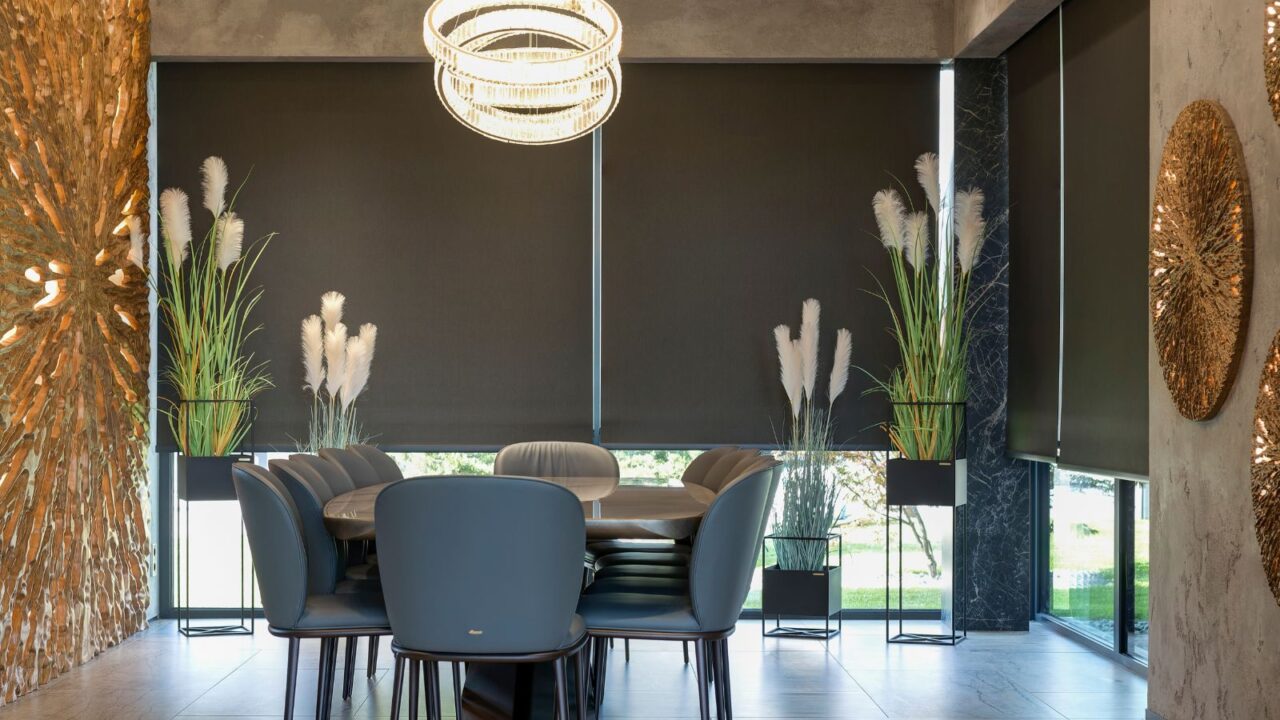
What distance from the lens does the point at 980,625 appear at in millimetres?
5738

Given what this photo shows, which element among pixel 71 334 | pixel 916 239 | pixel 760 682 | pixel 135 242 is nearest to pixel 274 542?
pixel 760 682

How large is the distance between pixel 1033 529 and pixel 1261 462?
286cm

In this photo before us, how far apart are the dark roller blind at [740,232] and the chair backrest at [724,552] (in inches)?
107

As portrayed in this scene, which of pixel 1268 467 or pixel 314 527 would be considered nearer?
pixel 1268 467

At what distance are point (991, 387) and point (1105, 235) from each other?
1256mm

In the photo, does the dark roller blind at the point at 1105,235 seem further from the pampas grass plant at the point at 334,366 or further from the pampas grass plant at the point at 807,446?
the pampas grass plant at the point at 334,366

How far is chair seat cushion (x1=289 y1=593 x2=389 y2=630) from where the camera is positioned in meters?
3.31

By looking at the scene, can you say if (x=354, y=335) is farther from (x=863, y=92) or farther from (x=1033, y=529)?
(x=1033, y=529)

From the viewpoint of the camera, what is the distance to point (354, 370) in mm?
5660

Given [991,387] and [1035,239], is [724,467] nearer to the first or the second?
[991,387]

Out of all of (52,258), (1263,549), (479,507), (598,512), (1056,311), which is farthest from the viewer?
(1056,311)

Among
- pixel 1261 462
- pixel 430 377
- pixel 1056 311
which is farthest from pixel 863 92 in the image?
pixel 1261 462

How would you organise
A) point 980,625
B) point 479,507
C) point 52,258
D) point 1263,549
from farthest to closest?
point 980,625, point 52,258, point 1263,549, point 479,507

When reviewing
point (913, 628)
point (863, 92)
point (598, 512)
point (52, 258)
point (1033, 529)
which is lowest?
point (913, 628)
